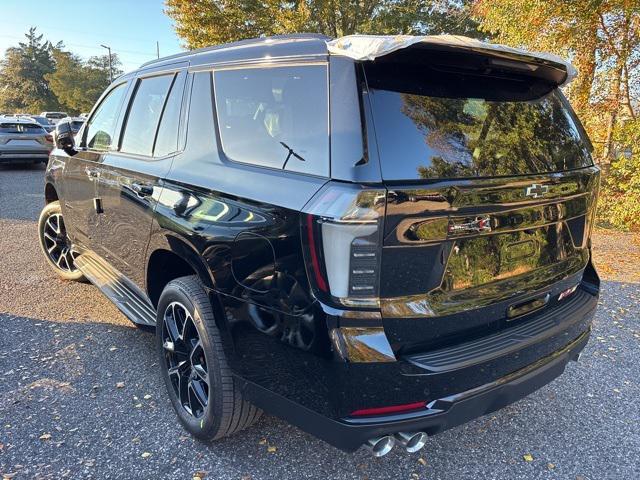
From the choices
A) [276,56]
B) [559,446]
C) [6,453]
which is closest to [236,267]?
[276,56]

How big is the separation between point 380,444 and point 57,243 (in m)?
4.24

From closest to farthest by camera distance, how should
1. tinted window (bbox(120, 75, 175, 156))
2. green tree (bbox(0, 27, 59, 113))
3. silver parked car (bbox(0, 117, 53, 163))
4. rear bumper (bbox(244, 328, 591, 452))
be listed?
rear bumper (bbox(244, 328, 591, 452)) < tinted window (bbox(120, 75, 175, 156)) < silver parked car (bbox(0, 117, 53, 163)) < green tree (bbox(0, 27, 59, 113))

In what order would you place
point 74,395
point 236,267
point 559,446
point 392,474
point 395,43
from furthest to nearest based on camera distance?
point 74,395, point 559,446, point 392,474, point 236,267, point 395,43

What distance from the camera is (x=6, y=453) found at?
2348 mm

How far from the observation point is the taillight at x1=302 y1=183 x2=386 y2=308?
1.59 metres

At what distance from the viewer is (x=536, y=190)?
1.96 meters

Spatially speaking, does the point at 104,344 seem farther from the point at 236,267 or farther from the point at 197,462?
the point at 236,267

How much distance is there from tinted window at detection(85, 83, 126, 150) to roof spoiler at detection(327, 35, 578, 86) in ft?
7.60

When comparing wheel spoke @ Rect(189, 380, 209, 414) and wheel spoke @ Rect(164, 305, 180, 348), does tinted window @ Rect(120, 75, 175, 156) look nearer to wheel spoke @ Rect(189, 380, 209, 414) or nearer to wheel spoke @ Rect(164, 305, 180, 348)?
wheel spoke @ Rect(164, 305, 180, 348)

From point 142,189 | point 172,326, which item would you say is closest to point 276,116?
point 142,189

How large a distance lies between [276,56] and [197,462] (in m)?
1.97

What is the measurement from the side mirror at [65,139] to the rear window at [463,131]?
10.8ft

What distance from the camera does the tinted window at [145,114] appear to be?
2.93 meters

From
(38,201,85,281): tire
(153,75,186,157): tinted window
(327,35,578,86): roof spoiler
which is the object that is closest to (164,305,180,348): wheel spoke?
(153,75,186,157): tinted window
